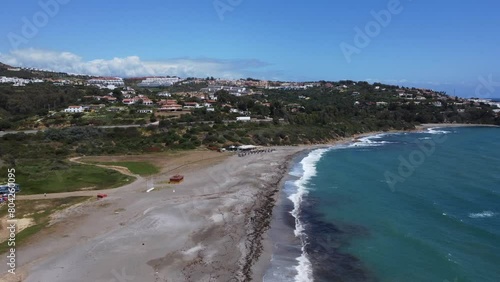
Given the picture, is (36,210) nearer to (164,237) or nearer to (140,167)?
(164,237)

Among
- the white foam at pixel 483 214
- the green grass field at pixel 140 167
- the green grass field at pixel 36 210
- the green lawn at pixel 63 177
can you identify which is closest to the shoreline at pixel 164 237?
the green grass field at pixel 36 210

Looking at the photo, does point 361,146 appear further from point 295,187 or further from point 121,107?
point 121,107

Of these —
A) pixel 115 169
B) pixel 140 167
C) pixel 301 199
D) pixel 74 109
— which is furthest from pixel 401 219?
pixel 74 109

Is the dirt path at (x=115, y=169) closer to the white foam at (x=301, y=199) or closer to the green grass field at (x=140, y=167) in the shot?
the green grass field at (x=140, y=167)

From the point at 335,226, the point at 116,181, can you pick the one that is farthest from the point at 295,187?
the point at 116,181

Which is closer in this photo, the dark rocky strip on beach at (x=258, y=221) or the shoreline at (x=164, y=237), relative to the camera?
the shoreline at (x=164, y=237)

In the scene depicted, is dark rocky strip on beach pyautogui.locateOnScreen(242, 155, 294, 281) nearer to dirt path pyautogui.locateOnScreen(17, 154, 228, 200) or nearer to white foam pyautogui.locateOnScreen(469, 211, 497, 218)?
dirt path pyautogui.locateOnScreen(17, 154, 228, 200)

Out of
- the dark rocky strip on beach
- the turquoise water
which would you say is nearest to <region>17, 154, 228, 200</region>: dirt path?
the dark rocky strip on beach
